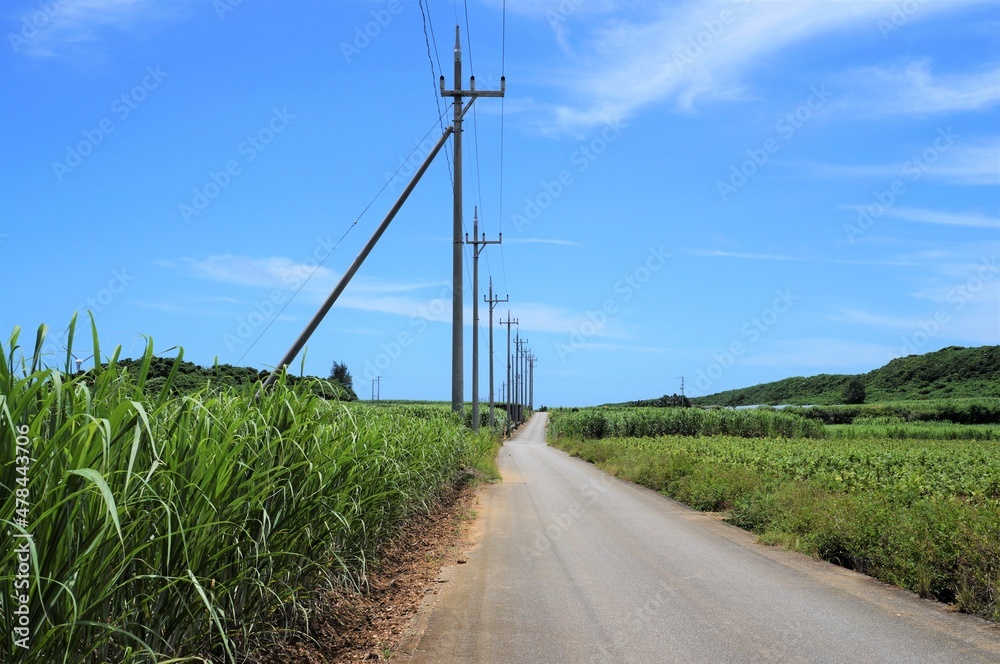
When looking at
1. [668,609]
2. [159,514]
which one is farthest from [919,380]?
[159,514]

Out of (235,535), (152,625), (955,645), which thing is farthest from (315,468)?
(955,645)

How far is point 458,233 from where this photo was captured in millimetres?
24703

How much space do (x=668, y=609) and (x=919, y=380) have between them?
143 metres

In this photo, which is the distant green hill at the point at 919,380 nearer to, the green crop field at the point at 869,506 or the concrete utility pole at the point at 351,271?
the green crop field at the point at 869,506

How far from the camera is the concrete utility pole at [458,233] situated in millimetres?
23977

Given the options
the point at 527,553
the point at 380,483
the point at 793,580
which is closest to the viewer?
the point at 380,483

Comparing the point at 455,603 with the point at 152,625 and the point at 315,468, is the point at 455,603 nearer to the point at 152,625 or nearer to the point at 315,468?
the point at 315,468

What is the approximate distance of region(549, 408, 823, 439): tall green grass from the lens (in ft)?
188

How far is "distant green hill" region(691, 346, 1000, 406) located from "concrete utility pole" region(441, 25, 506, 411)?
104283 millimetres

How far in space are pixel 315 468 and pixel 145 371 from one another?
6.44 ft

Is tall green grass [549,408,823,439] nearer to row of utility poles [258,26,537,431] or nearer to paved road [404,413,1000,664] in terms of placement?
row of utility poles [258,26,537,431]

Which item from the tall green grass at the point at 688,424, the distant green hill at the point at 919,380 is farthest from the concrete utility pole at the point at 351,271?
the distant green hill at the point at 919,380

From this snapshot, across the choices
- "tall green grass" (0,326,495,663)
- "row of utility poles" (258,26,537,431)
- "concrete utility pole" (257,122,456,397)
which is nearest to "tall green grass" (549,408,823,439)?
"row of utility poles" (258,26,537,431)

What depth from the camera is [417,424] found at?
12836 mm
